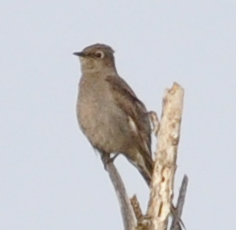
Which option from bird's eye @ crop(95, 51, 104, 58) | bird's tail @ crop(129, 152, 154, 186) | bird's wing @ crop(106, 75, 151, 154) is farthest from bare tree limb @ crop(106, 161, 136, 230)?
bird's eye @ crop(95, 51, 104, 58)

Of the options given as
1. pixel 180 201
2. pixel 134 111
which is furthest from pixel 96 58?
pixel 180 201

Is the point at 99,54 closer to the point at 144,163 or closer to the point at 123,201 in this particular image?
the point at 144,163

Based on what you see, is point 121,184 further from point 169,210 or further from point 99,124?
point 99,124

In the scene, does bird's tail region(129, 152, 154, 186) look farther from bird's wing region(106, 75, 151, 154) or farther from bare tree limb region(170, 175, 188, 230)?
bare tree limb region(170, 175, 188, 230)

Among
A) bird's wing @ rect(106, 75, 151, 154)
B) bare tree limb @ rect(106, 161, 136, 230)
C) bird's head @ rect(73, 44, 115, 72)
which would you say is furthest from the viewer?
bird's head @ rect(73, 44, 115, 72)

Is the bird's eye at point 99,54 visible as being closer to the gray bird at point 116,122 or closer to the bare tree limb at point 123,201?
the gray bird at point 116,122

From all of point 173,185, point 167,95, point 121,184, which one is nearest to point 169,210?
point 173,185

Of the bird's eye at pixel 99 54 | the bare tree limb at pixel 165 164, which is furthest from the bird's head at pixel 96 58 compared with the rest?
the bare tree limb at pixel 165 164
